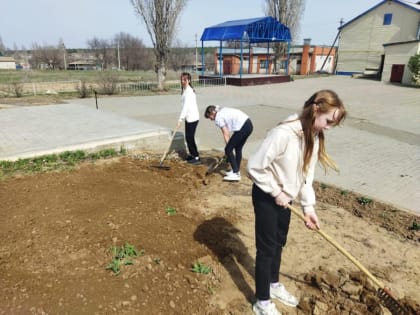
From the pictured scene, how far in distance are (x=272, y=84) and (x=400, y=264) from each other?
2070 cm

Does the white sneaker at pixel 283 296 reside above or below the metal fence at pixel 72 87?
below

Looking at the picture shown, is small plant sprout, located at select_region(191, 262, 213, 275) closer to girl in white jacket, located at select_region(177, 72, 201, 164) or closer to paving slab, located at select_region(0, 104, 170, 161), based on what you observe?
girl in white jacket, located at select_region(177, 72, 201, 164)

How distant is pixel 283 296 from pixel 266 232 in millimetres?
731

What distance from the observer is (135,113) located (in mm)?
11102

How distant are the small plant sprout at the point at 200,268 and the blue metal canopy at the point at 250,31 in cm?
1852

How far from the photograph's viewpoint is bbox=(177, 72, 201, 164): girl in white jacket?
5555mm

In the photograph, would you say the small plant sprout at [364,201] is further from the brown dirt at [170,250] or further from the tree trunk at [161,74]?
the tree trunk at [161,74]

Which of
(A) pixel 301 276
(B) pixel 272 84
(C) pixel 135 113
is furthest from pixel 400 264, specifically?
(B) pixel 272 84

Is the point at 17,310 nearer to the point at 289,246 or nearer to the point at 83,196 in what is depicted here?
the point at 83,196

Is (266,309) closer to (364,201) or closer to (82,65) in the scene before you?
(364,201)

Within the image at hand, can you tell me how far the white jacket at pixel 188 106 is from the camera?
5.56 m

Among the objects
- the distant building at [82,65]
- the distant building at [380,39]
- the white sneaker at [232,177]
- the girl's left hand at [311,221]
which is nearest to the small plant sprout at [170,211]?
the white sneaker at [232,177]

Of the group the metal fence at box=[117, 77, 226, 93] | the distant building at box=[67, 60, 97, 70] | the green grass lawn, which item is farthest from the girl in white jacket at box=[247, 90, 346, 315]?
the distant building at box=[67, 60, 97, 70]

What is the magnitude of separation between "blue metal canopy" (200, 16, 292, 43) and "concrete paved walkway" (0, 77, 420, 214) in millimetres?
8904
